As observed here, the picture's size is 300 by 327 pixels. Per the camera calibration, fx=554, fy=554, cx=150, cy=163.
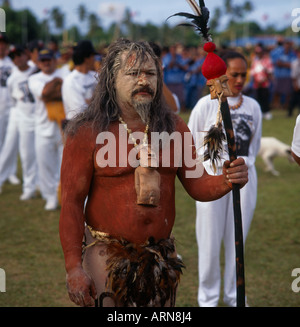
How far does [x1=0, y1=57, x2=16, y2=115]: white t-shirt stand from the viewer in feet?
30.6

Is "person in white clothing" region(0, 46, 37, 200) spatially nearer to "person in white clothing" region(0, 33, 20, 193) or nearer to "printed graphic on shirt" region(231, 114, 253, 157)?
"person in white clothing" region(0, 33, 20, 193)

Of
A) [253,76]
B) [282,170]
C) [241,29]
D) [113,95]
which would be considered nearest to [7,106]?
[282,170]

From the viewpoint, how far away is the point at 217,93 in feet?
8.41

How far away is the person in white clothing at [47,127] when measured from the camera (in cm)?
764

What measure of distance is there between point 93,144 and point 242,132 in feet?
6.73

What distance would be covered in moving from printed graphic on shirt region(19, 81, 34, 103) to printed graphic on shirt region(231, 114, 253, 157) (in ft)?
15.4

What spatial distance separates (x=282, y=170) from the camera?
35.6 ft

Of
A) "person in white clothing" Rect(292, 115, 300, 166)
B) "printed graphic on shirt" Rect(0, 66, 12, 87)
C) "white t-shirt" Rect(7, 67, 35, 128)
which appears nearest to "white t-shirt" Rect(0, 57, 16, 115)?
"printed graphic on shirt" Rect(0, 66, 12, 87)

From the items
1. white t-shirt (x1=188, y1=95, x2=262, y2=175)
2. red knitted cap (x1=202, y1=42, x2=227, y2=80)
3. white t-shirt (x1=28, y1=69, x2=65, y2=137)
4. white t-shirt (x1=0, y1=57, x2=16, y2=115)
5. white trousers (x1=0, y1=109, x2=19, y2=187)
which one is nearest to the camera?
red knitted cap (x1=202, y1=42, x2=227, y2=80)

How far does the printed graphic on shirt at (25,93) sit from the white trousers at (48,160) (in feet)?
2.33

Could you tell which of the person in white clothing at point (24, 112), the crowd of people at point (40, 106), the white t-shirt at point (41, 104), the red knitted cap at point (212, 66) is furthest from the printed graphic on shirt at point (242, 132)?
the person in white clothing at point (24, 112)

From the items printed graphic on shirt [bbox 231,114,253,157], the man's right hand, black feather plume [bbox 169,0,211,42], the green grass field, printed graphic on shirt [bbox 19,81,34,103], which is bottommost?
the green grass field

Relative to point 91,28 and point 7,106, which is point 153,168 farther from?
point 91,28

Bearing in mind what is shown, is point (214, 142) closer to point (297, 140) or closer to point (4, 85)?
point (297, 140)
